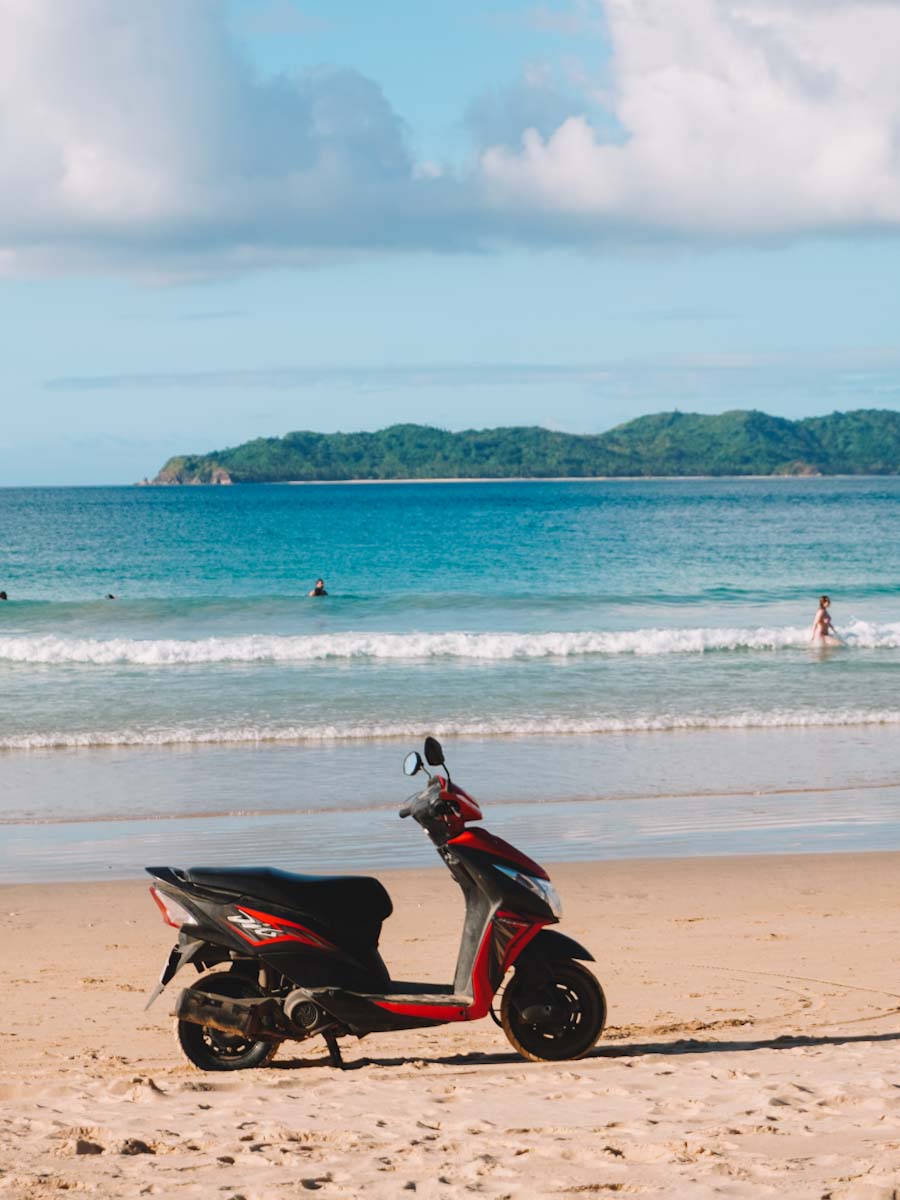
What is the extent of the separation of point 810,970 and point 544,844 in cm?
361

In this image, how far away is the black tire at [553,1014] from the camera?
19.5ft

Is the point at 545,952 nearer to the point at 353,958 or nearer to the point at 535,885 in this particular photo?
the point at 535,885

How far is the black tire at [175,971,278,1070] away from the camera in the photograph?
587 centimetres

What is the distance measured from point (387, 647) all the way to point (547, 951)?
808 inches

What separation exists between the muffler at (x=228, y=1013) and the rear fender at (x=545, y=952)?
1.14 m

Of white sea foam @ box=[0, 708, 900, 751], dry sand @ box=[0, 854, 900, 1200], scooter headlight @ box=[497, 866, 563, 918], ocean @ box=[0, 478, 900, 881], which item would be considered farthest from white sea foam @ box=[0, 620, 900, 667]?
scooter headlight @ box=[497, 866, 563, 918]

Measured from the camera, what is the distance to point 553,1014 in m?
5.98

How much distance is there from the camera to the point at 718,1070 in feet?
18.1

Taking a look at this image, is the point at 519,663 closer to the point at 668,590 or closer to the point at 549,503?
the point at 668,590

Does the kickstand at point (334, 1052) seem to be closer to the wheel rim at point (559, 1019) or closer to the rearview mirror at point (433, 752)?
the wheel rim at point (559, 1019)

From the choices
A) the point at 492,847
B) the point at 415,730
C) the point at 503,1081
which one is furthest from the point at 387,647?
the point at 503,1081

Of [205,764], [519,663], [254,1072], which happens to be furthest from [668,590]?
[254,1072]

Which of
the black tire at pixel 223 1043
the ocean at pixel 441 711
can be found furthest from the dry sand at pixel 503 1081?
the ocean at pixel 441 711

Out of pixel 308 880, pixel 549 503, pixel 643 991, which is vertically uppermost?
pixel 549 503
